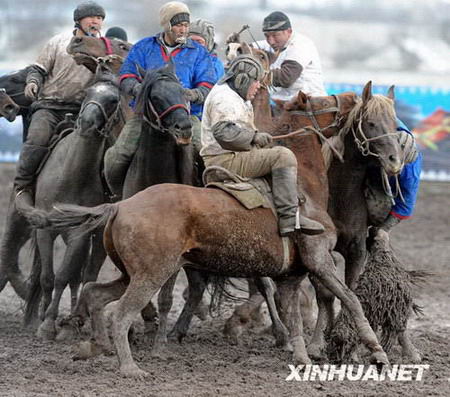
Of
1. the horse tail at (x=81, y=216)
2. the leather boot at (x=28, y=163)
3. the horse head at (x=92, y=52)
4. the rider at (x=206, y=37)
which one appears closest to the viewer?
the horse tail at (x=81, y=216)

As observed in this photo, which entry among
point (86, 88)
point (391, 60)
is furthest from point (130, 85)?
point (391, 60)

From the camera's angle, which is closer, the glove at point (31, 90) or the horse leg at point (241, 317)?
the horse leg at point (241, 317)

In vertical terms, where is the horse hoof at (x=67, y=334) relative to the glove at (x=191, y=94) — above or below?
below

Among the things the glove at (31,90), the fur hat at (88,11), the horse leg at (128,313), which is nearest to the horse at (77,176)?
the glove at (31,90)

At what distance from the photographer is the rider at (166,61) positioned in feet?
29.4

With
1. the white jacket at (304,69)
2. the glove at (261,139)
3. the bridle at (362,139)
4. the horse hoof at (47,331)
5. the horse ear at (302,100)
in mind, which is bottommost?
the horse hoof at (47,331)

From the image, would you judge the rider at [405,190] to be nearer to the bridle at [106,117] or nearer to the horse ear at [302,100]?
the horse ear at [302,100]

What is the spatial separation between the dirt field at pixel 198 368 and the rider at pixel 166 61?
1498 millimetres

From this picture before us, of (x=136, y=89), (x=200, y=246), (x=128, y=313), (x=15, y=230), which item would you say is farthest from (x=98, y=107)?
(x=128, y=313)

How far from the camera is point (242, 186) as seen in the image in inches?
310

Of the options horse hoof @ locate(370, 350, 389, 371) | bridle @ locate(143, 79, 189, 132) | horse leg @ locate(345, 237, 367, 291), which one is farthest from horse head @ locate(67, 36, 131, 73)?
horse hoof @ locate(370, 350, 389, 371)

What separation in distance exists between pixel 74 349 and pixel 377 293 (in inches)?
92.2

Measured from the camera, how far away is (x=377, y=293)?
8.61 metres

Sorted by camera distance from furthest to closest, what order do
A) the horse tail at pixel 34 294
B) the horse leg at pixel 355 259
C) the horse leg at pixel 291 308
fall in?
1. the horse tail at pixel 34 294
2. the horse leg at pixel 355 259
3. the horse leg at pixel 291 308
